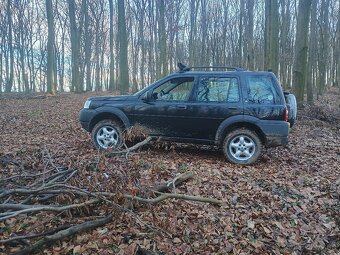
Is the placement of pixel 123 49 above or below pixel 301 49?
above

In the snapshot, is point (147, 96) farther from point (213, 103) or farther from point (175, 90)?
point (213, 103)

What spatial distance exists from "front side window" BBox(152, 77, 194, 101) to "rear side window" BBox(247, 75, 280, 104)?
132 cm

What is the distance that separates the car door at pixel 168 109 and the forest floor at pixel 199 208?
0.49 metres

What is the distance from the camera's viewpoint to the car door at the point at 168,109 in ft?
24.5

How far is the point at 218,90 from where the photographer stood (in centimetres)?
736

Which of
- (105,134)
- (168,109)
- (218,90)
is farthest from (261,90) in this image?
(105,134)

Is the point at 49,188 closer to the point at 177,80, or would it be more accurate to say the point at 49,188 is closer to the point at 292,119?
the point at 177,80

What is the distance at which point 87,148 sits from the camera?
8.09 meters

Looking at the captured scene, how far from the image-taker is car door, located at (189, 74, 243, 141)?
7.18 meters

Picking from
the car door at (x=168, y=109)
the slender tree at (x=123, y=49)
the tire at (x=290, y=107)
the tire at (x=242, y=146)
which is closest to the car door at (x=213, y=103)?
the car door at (x=168, y=109)

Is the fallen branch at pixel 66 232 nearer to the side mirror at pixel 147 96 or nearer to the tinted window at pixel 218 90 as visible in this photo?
the side mirror at pixel 147 96

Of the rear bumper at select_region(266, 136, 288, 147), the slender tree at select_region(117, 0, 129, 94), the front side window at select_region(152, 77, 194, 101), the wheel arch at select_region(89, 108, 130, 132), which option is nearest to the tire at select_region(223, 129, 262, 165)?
the rear bumper at select_region(266, 136, 288, 147)

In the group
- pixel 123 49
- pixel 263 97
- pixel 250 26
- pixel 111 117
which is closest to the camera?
pixel 263 97

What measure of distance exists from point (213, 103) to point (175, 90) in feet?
3.14
